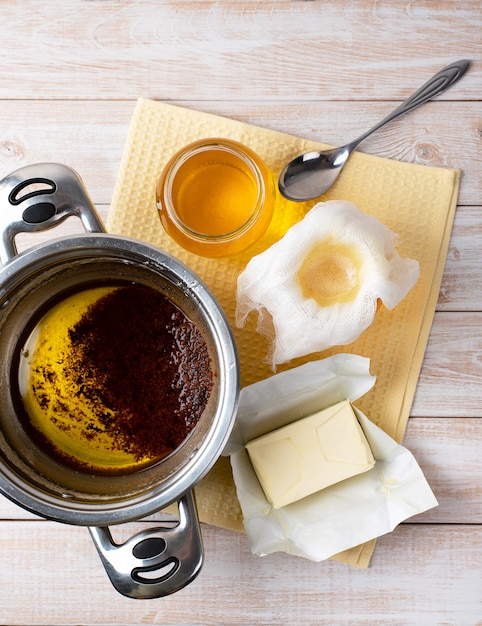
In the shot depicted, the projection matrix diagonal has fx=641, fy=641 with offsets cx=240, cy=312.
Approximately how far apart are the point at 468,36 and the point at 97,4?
393mm

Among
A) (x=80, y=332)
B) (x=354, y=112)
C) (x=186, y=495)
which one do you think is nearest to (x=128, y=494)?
(x=186, y=495)

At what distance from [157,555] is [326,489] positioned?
0.19 m

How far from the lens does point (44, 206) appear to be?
52 cm

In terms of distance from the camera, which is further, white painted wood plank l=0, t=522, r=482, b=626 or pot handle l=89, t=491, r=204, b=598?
white painted wood plank l=0, t=522, r=482, b=626

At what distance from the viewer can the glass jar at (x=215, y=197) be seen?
1.97 ft

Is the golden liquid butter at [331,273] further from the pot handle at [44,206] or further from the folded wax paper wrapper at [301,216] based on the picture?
the pot handle at [44,206]

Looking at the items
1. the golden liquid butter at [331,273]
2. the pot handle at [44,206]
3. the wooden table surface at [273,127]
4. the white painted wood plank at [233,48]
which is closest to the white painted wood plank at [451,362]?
the wooden table surface at [273,127]

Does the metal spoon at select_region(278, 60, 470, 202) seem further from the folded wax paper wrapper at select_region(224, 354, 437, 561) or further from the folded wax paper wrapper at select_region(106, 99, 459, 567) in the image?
the folded wax paper wrapper at select_region(224, 354, 437, 561)

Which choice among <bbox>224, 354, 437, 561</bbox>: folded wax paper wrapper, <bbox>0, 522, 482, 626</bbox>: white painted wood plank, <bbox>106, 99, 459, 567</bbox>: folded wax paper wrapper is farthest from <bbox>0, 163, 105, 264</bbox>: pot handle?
<bbox>0, 522, 482, 626</bbox>: white painted wood plank

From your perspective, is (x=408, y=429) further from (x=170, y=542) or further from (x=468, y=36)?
(x=468, y=36)

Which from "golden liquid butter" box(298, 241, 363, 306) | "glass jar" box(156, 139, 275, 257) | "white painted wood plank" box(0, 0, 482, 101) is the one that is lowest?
"golden liquid butter" box(298, 241, 363, 306)

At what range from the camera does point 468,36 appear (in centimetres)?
67

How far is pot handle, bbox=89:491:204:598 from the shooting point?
1.72 feet

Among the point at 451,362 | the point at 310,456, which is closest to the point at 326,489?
the point at 310,456
